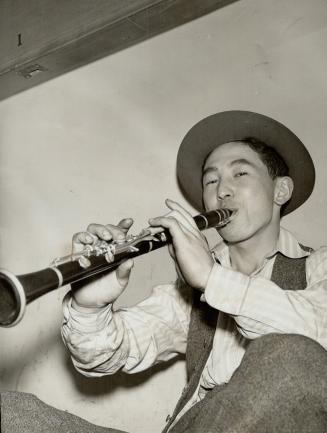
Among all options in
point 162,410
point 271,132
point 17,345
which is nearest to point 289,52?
point 271,132

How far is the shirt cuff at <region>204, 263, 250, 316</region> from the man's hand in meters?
0.03

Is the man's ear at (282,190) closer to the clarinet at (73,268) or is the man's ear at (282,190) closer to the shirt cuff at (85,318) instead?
the clarinet at (73,268)

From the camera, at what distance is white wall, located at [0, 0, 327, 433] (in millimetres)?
1961

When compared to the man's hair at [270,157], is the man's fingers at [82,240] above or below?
below

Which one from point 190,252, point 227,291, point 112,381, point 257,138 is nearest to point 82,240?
point 190,252

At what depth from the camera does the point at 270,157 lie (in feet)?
5.53

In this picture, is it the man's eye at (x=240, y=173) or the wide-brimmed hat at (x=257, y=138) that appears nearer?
the man's eye at (x=240, y=173)

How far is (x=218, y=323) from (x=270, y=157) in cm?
61

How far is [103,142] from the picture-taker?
236 cm

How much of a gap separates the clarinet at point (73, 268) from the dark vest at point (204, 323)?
23 centimetres

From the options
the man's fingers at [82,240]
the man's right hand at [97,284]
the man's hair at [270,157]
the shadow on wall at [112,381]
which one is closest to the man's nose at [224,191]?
the man's hair at [270,157]

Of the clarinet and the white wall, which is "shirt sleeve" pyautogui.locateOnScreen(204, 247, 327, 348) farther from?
the white wall

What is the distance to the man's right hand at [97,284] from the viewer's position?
4.36 feet

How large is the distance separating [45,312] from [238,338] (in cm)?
120
